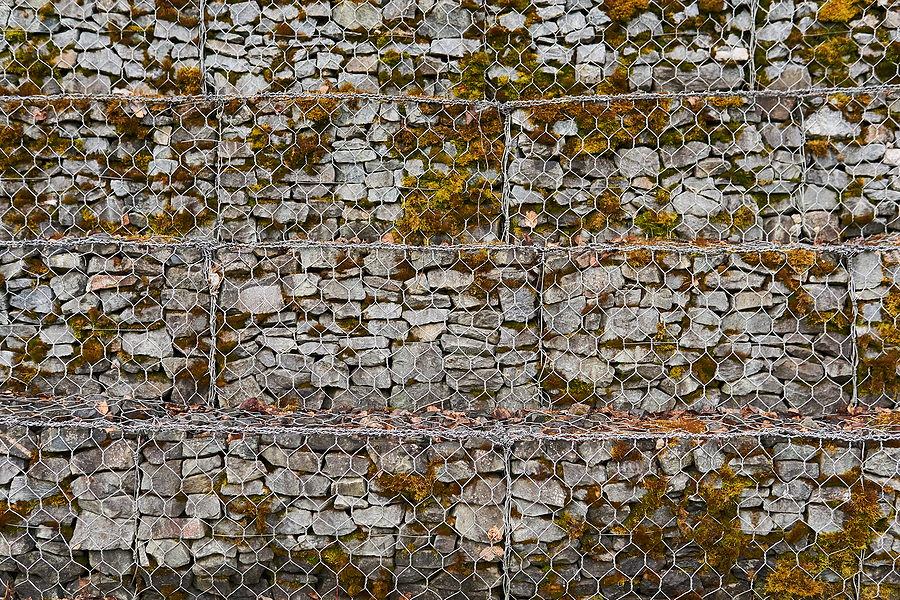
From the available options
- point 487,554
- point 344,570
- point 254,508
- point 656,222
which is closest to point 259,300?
point 254,508

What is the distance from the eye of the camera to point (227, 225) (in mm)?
2508

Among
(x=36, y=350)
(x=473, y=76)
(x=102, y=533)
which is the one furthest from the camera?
(x=473, y=76)

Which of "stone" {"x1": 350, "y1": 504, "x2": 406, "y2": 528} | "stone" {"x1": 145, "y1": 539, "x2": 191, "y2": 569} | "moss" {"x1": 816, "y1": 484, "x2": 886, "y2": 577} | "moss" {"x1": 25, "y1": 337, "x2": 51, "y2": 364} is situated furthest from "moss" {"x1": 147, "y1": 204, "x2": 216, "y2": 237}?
"moss" {"x1": 816, "y1": 484, "x2": 886, "y2": 577}

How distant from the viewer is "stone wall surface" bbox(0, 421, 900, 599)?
2.30 meters

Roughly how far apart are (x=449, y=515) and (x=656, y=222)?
1.74 metres

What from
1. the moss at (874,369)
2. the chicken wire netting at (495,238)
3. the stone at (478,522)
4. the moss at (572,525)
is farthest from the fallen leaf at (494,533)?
the moss at (874,369)

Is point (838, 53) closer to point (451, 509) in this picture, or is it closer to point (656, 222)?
point (656, 222)

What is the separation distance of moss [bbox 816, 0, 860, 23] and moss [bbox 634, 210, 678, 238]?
1.27 m

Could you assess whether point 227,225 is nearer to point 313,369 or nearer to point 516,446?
point 313,369

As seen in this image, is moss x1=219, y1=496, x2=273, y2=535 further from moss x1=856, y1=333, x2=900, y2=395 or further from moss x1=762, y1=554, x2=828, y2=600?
moss x1=856, y1=333, x2=900, y2=395

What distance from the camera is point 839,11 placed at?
253 centimetres

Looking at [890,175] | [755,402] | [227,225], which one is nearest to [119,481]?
[227,225]

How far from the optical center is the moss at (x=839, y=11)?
8.27ft

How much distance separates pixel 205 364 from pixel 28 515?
3.24ft
